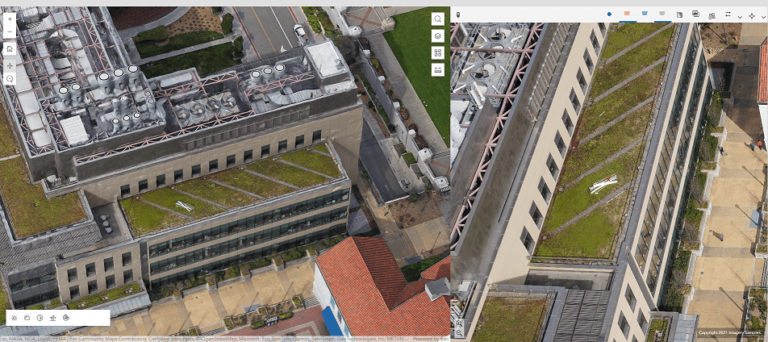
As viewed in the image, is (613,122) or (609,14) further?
(613,122)

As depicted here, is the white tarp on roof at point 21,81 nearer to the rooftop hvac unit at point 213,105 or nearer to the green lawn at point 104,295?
the rooftop hvac unit at point 213,105

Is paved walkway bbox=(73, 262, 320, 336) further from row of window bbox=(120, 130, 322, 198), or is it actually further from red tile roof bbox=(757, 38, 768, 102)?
red tile roof bbox=(757, 38, 768, 102)

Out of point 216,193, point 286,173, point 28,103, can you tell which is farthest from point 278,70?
point 28,103

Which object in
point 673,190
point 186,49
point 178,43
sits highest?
point 178,43

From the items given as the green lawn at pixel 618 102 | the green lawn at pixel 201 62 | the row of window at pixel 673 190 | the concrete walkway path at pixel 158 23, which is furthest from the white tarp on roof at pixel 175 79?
the row of window at pixel 673 190

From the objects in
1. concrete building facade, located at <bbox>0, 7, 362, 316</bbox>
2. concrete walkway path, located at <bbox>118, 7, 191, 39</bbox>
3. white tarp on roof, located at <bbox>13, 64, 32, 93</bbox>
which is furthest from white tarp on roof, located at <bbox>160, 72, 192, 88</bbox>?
concrete walkway path, located at <bbox>118, 7, 191, 39</bbox>

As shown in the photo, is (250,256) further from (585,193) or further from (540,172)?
(585,193)
